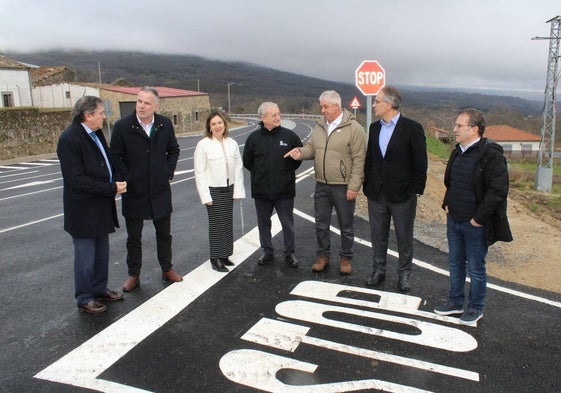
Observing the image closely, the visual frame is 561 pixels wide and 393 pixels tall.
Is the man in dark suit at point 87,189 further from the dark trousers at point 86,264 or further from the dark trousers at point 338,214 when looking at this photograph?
the dark trousers at point 338,214

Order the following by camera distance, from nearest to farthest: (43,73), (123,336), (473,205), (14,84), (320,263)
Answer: (123,336), (473,205), (320,263), (14,84), (43,73)

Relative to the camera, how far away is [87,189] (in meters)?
4.15

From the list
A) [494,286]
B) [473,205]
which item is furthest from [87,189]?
[494,286]

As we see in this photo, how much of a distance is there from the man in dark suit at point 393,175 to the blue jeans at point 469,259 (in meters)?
0.61

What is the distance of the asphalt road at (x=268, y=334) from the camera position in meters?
3.27

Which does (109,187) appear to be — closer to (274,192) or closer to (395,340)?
(274,192)

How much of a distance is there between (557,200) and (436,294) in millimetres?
24956

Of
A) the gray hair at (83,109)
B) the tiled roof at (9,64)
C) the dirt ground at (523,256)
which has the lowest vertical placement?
the dirt ground at (523,256)

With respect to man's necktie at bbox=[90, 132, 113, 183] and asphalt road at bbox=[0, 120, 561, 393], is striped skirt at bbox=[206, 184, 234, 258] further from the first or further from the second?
man's necktie at bbox=[90, 132, 113, 183]

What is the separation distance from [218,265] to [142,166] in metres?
1.51

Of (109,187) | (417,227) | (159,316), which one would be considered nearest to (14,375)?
(159,316)

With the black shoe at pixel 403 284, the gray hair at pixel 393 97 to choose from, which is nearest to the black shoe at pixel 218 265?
the black shoe at pixel 403 284

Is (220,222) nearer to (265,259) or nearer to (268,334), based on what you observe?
(265,259)

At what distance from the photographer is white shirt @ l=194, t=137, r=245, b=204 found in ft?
17.6
